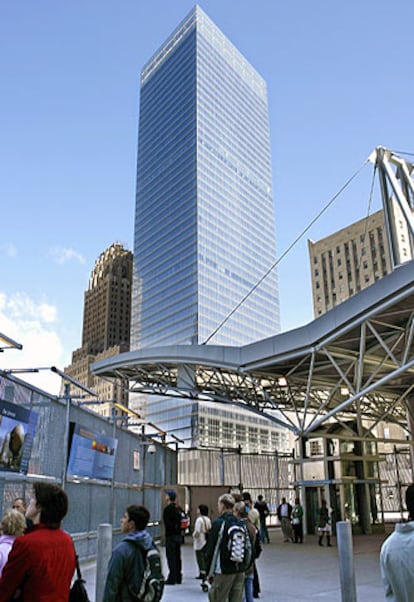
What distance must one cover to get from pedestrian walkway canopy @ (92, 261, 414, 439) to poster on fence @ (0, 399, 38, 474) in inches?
468

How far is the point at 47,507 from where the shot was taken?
358cm

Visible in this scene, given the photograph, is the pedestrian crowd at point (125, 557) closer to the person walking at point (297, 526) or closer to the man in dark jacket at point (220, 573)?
the man in dark jacket at point (220, 573)

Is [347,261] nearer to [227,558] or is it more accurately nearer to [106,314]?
[106,314]

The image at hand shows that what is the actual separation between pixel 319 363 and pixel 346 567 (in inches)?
718

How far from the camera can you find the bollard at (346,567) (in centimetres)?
704

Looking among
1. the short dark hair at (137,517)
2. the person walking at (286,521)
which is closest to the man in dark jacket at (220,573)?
the short dark hair at (137,517)

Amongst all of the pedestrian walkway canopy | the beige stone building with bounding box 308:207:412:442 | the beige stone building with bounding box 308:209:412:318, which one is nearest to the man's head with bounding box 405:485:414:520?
the pedestrian walkway canopy

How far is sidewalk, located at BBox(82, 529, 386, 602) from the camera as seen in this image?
9.73 meters

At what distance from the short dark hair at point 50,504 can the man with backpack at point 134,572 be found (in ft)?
3.41

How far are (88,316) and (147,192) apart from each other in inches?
2317

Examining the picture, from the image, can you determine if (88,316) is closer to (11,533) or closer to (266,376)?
(266,376)

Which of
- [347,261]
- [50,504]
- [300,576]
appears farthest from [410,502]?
[347,261]

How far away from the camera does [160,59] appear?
163 meters

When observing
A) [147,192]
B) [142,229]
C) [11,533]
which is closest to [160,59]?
[147,192]
